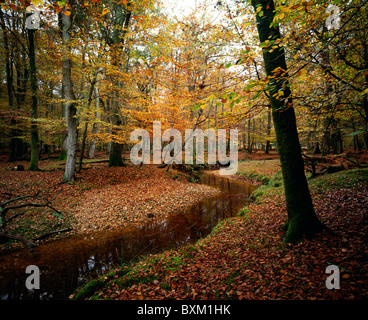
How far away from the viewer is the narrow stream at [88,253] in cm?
419

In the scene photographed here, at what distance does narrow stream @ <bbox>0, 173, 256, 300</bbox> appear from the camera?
419 cm

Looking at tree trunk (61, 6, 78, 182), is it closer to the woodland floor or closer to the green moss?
the woodland floor

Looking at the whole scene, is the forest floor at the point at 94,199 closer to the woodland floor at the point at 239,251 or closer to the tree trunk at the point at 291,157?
the woodland floor at the point at 239,251

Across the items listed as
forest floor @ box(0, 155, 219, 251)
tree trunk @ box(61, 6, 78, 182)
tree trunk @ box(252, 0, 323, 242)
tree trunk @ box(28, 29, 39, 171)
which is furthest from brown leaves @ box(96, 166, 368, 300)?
tree trunk @ box(28, 29, 39, 171)

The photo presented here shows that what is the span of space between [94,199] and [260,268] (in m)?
8.29

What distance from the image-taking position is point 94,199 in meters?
8.69

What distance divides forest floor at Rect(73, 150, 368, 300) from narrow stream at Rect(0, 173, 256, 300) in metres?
1.11

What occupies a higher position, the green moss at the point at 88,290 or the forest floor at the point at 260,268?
the forest floor at the point at 260,268

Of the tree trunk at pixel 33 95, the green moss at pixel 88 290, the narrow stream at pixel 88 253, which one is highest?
the tree trunk at pixel 33 95

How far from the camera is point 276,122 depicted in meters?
3.97

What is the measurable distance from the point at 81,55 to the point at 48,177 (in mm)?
7704

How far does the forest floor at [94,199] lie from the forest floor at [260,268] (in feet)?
12.5

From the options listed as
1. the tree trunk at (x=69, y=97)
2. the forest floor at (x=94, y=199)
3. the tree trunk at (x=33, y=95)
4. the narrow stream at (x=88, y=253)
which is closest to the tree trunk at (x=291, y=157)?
the narrow stream at (x=88, y=253)
